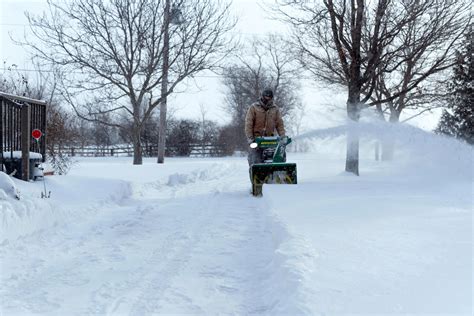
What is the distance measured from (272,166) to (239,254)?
4210mm

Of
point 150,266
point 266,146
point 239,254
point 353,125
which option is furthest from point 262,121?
point 150,266

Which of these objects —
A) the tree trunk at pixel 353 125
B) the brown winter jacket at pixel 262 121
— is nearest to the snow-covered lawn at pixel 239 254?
the brown winter jacket at pixel 262 121

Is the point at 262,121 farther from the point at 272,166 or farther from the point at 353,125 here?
the point at 353,125

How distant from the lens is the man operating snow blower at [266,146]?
28.2 feet

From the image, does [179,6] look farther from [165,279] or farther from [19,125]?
[165,279]

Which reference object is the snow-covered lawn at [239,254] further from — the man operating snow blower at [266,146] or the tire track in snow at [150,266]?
the man operating snow blower at [266,146]

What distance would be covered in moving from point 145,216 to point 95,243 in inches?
70.1

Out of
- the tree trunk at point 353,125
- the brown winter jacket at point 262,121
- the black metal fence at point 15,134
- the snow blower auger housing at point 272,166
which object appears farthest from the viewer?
the tree trunk at point 353,125

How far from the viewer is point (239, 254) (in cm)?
454

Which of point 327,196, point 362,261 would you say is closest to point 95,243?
point 362,261

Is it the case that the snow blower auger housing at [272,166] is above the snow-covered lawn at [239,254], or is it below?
above

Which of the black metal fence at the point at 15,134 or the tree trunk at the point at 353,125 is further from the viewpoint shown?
the tree trunk at the point at 353,125

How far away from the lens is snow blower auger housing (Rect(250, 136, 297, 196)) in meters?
8.56

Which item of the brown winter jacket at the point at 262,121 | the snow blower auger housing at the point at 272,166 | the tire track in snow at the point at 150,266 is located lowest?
the tire track in snow at the point at 150,266
